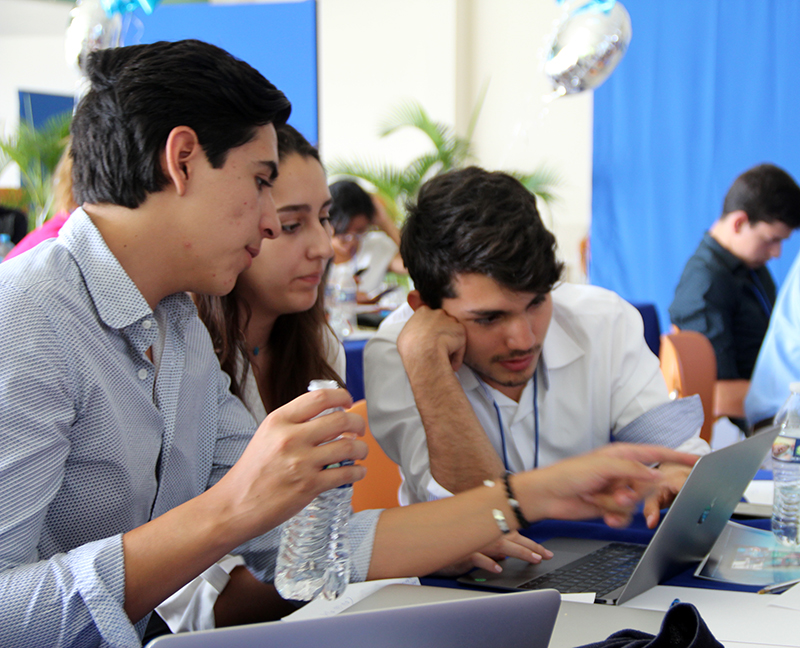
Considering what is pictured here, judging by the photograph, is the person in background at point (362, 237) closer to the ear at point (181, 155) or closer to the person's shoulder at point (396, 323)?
the person's shoulder at point (396, 323)

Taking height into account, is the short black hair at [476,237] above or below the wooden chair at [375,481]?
above

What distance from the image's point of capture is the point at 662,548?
929 millimetres

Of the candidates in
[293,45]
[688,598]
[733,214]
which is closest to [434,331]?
[688,598]

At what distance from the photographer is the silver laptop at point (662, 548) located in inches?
36.2

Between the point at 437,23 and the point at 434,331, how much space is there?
550 cm

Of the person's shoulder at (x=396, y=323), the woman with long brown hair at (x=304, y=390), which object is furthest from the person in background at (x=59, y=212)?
the person's shoulder at (x=396, y=323)

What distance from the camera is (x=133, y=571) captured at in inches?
31.6

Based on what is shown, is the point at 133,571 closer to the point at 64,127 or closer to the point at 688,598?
the point at 688,598

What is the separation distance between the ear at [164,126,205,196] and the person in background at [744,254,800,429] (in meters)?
2.28

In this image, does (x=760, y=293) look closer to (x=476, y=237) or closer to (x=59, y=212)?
(x=476, y=237)

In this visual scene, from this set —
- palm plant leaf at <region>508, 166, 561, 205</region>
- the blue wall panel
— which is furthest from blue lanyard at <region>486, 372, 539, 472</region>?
the blue wall panel

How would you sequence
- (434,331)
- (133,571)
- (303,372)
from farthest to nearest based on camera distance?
(303,372)
(434,331)
(133,571)

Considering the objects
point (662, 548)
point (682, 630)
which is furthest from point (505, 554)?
point (682, 630)

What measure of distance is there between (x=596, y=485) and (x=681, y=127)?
5.25 m
